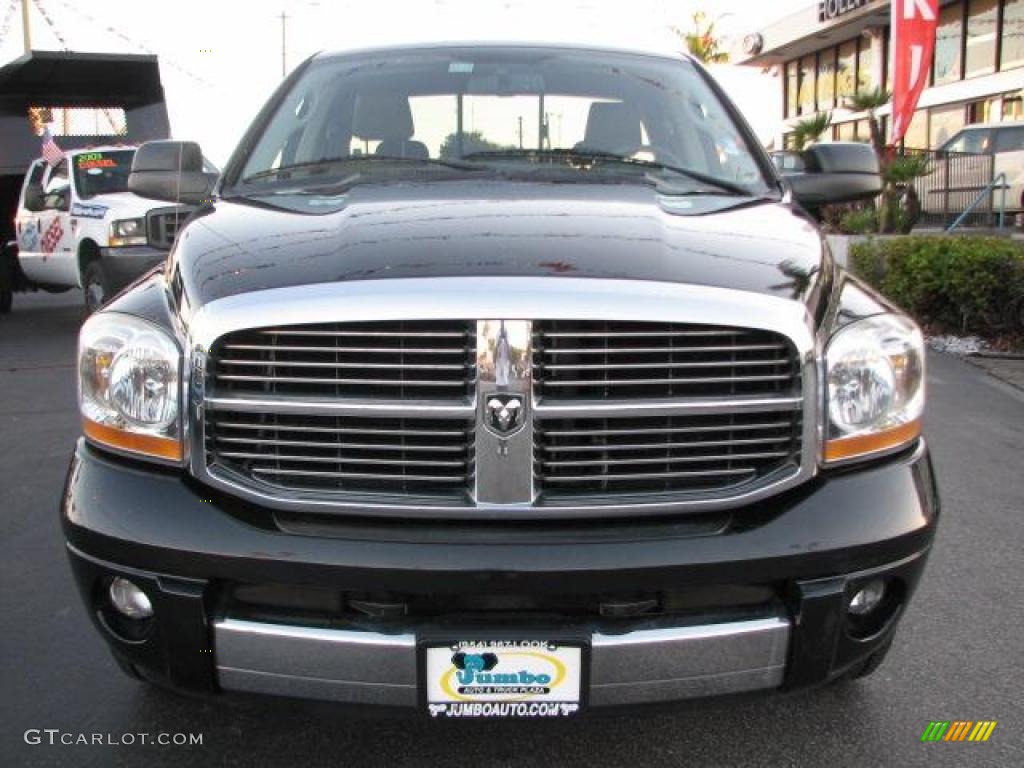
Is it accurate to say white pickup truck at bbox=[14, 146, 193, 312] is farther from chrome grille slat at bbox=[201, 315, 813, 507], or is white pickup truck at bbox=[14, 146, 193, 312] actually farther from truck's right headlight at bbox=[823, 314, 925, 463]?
truck's right headlight at bbox=[823, 314, 925, 463]

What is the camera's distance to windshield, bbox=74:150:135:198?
1021cm

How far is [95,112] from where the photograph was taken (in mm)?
12258

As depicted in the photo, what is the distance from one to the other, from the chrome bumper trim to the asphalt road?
88mm

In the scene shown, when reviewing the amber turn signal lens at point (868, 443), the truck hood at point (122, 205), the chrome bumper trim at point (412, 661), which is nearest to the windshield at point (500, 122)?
the amber turn signal lens at point (868, 443)

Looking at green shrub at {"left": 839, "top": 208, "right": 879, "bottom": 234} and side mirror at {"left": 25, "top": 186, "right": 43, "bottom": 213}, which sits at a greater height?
side mirror at {"left": 25, "top": 186, "right": 43, "bottom": 213}

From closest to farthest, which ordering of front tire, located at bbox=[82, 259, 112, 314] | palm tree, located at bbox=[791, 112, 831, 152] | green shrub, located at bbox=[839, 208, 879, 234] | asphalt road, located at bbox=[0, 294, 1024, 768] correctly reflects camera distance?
asphalt road, located at bbox=[0, 294, 1024, 768], front tire, located at bbox=[82, 259, 112, 314], green shrub, located at bbox=[839, 208, 879, 234], palm tree, located at bbox=[791, 112, 831, 152]

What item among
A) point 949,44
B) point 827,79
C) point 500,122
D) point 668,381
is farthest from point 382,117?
point 827,79

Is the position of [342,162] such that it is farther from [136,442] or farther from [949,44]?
[949,44]

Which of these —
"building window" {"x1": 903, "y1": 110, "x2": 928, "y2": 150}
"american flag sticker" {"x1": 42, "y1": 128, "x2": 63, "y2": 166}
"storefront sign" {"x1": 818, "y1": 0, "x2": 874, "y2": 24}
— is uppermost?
"storefront sign" {"x1": 818, "y1": 0, "x2": 874, "y2": 24}

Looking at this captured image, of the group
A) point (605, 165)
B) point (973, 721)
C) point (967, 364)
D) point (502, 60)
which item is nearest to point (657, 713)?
point (973, 721)

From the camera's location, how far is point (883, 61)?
2586 centimetres

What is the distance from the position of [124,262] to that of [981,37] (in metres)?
20.0

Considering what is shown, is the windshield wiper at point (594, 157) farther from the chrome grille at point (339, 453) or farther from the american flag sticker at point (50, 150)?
the american flag sticker at point (50, 150)

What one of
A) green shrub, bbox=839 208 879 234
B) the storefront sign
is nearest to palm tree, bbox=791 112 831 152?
green shrub, bbox=839 208 879 234
